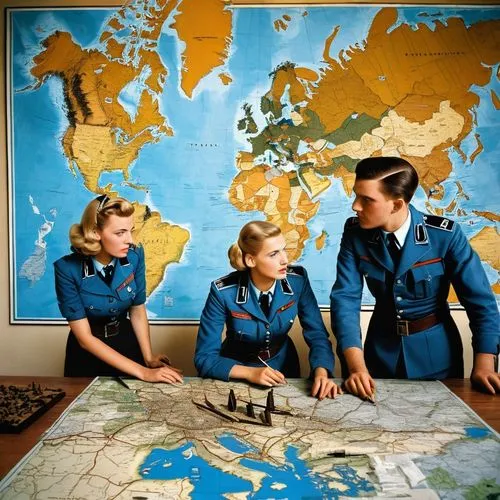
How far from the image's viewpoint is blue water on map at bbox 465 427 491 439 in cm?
160

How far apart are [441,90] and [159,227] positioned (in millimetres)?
1919

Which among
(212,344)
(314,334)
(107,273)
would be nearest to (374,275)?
(314,334)

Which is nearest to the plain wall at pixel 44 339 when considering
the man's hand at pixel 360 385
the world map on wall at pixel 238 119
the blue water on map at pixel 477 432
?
the world map on wall at pixel 238 119

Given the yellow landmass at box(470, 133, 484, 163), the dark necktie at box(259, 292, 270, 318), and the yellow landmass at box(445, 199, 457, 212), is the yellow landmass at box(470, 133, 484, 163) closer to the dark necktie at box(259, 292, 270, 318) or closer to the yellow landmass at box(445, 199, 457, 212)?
the yellow landmass at box(445, 199, 457, 212)

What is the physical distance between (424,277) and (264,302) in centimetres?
67

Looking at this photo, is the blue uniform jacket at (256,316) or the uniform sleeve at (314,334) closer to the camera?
the uniform sleeve at (314,334)

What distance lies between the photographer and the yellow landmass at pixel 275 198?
355 cm

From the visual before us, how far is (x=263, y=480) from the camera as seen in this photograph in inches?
53.1

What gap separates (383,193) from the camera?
7.23 feet

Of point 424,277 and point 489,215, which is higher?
point 489,215

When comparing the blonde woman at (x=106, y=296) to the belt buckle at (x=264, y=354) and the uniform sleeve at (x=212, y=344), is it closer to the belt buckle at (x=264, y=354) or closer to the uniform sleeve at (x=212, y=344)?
the uniform sleeve at (x=212, y=344)

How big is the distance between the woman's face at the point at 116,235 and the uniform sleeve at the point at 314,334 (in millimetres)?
790

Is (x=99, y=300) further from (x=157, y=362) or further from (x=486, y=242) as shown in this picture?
(x=486, y=242)

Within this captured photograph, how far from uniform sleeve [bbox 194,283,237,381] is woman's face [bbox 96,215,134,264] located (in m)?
0.41
